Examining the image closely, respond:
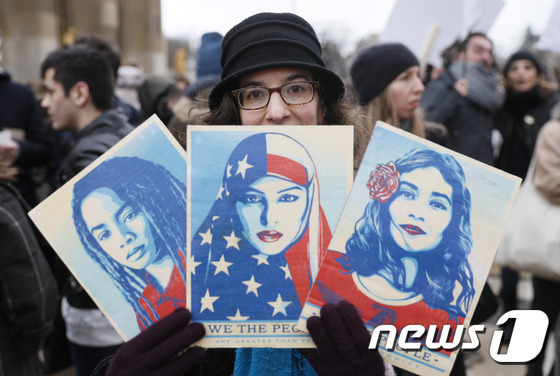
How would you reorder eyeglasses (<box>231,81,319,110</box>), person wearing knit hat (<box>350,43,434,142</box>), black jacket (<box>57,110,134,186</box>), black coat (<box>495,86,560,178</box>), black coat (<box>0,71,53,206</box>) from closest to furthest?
eyeglasses (<box>231,81,319,110</box>) → black jacket (<box>57,110,134,186</box>) → person wearing knit hat (<box>350,43,434,142</box>) → black coat (<box>0,71,53,206</box>) → black coat (<box>495,86,560,178</box>)

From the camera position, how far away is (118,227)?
1.25m

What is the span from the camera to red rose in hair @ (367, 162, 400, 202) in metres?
1.22

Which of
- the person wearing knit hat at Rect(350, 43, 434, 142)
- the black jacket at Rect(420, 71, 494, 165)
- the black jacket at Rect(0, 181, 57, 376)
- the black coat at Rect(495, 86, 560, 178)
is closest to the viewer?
the black jacket at Rect(0, 181, 57, 376)

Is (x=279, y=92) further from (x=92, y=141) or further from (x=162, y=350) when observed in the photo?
(x=92, y=141)

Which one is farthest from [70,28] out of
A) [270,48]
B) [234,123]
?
[270,48]

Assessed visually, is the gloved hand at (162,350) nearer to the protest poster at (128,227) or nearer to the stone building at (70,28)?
the protest poster at (128,227)

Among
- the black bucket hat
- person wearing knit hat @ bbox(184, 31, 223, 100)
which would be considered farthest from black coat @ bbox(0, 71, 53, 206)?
the black bucket hat

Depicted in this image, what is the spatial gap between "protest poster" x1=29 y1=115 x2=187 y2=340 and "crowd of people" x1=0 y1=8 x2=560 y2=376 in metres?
0.03

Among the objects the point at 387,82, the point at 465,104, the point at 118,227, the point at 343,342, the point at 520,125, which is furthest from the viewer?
the point at 520,125

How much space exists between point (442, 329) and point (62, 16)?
18.1m

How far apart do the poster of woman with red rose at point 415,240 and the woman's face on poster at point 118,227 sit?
1.32ft

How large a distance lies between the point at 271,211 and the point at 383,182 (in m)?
0.26

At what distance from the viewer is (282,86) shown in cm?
152

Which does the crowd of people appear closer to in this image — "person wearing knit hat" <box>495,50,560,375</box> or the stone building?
"person wearing knit hat" <box>495,50,560,375</box>
